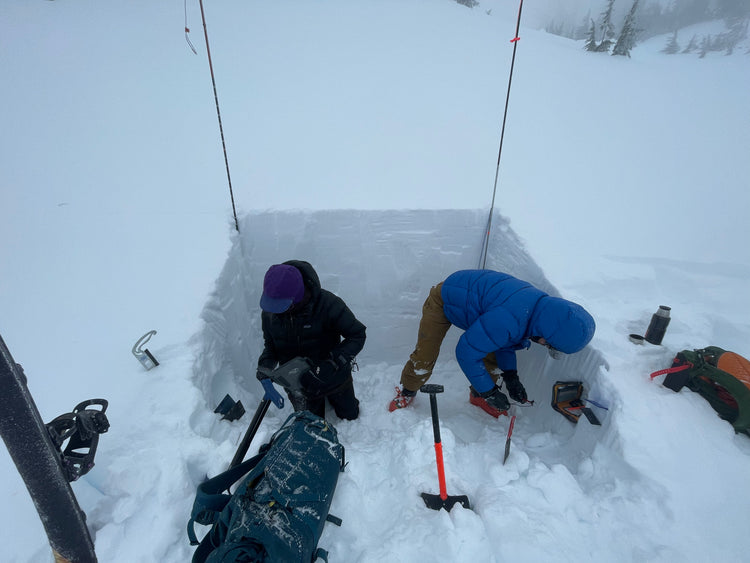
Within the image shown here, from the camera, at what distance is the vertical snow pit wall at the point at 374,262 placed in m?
3.58

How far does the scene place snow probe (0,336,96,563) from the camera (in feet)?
3.92

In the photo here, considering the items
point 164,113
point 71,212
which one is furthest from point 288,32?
point 71,212

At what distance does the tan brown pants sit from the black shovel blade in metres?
1.37

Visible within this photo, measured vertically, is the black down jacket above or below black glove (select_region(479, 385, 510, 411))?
above

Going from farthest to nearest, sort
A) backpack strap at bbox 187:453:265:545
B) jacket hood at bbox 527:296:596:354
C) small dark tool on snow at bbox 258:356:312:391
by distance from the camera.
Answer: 1. small dark tool on snow at bbox 258:356:312:391
2. jacket hood at bbox 527:296:596:354
3. backpack strap at bbox 187:453:265:545

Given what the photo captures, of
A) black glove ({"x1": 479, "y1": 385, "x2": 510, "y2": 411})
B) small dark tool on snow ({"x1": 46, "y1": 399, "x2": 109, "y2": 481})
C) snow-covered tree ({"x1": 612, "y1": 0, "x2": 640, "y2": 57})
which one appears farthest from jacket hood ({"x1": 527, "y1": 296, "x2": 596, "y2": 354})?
snow-covered tree ({"x1": 612, "y1": 0, "x2": 640, "y2": 57})

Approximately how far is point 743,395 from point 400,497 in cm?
208

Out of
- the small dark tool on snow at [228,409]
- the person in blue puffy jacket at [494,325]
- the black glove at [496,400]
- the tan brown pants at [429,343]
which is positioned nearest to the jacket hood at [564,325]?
the person in blue puffy jacket at [494,325]

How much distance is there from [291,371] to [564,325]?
1899 millimetres

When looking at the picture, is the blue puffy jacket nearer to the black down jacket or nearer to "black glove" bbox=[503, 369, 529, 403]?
"black glove" bbox=[503, 369, 529, 403]

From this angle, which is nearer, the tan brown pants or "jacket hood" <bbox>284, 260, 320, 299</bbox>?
"jacket hood" <bbox>284, 260, 320, 299</bbox>

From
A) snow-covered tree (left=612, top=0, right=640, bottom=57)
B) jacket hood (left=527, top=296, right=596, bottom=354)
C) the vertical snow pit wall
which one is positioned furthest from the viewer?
snow-covered tree (left=612, top=0, right=640, bottom=57)

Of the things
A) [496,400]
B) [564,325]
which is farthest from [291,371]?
[564,325]

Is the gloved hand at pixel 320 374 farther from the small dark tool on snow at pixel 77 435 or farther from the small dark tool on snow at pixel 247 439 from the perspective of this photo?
the small dark tool on snow at pixel 77 435
